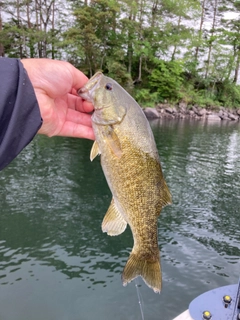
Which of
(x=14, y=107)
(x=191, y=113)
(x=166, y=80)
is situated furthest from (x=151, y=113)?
(x=14, y=107)

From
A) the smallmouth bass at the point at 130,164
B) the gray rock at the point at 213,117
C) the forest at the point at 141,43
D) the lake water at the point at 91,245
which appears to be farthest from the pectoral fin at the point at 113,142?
the gray rock at the point at 213,117

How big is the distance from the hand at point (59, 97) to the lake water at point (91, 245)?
12.8 ft

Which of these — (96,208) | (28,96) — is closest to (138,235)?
(28,96)

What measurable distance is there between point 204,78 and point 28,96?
46333 mm

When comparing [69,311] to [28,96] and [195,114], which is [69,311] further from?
[195,114]

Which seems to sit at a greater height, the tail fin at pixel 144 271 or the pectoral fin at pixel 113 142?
the pectoral fin at pixel 113 142

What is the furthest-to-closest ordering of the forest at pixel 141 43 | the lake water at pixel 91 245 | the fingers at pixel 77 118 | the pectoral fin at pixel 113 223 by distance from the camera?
the forest at pixel 141 43
the lake water at pixel 91 245
the fingers at pixel 77 118
the pectoral fin at pixel 113 223

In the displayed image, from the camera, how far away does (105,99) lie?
2.16 m

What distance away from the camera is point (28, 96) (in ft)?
5.58

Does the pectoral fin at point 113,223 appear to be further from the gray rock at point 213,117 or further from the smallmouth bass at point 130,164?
the gray rock at point 213,117

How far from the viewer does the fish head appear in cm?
212

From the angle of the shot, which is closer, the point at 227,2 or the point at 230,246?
the point at 230,246

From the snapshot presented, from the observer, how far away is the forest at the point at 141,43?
3098 cm

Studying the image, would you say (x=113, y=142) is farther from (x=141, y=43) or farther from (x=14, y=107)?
(x=141, y=43)
